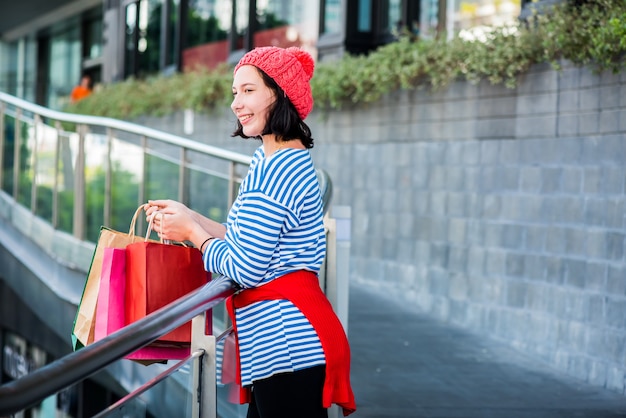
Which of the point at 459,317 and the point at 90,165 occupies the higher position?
the point at 90,165

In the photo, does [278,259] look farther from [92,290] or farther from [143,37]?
[143,37]

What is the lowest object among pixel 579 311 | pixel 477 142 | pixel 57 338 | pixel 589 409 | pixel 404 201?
pixel 57 338

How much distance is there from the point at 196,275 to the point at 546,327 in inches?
174

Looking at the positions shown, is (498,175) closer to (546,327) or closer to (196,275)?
(546,327)

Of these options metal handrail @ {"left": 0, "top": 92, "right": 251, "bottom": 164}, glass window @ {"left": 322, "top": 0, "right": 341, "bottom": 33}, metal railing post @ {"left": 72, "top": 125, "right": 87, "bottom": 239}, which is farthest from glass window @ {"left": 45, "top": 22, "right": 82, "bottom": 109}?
metal railing post @ {"left": 72, "top": 125, "right": 87, "bottom": 239}

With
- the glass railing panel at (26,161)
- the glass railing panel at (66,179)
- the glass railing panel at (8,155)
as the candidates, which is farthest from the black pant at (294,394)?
the glass railing panel at (8,155)

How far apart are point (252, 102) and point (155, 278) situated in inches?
22.4

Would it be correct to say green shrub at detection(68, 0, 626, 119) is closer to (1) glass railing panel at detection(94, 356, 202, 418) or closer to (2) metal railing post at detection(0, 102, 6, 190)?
(2) metal railing post at detection(0, 102, 6, 190)

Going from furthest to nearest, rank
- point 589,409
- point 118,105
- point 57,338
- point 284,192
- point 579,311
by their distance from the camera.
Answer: point 118,105 < point 57,338 < point 579,311 < point 589,409 < point 284,192

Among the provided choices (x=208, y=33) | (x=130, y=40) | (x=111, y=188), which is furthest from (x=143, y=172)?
(x=130, y=40)

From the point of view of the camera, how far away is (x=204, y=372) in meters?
2.86

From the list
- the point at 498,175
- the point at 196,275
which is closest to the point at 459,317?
the point at 498,175

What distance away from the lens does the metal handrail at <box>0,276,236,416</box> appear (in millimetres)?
1728

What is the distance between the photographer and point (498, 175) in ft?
24.5
